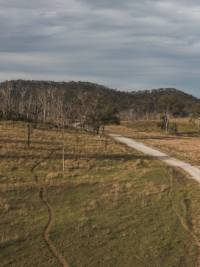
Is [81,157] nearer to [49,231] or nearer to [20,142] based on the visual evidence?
[20,142]

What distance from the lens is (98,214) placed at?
24594mm

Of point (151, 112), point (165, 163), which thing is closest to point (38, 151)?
point (165, 163)

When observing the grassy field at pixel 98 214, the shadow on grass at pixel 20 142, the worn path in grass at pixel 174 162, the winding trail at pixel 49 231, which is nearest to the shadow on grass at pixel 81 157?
the grassy field at pixel 98 214

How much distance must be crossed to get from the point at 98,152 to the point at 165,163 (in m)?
8.21

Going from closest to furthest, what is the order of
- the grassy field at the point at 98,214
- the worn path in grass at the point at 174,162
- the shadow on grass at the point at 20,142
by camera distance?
the grassy field at the point at 98,214 < the worn path in grass at the point at 174,162 < the shadow on grass at the point at 20,142

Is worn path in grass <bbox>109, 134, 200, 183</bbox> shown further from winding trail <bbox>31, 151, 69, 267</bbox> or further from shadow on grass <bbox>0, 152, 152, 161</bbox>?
winding trail <bbox>31, 151, 69, 267</bbox>

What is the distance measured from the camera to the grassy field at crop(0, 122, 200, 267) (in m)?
18.7

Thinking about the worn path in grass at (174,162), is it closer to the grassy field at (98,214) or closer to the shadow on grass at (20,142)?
the grassy field at (98,214)

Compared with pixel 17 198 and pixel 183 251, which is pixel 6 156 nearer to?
pixel 17 198

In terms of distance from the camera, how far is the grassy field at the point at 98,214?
18.7m

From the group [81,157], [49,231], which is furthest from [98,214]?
[81,157]

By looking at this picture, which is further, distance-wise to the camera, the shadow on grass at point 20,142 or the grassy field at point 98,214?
the shadow on grass at point 20,142

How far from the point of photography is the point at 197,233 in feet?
72.5

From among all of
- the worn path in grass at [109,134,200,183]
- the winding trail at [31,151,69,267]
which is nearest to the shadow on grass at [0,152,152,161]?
the worn path in grass at [109,134,200,183]
